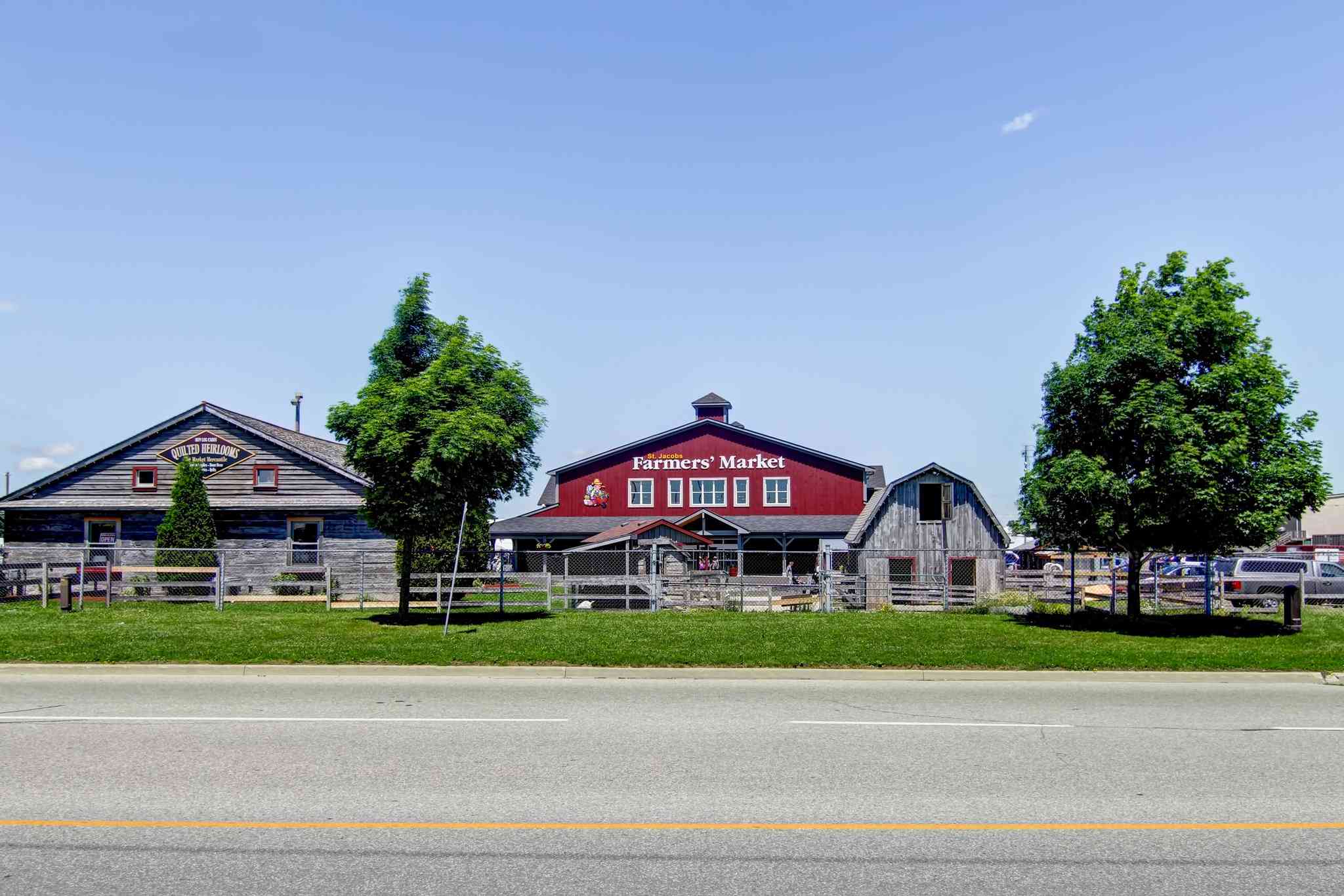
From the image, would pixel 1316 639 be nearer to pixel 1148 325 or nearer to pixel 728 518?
pixel 1148 325

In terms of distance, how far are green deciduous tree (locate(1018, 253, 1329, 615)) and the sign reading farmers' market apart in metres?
28.9

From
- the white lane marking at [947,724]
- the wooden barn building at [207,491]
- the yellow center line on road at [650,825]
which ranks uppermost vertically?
the wooden barn building at [207,491]

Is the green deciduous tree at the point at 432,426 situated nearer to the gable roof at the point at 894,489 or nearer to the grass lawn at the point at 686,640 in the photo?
the grass lawn at the point at 686,640

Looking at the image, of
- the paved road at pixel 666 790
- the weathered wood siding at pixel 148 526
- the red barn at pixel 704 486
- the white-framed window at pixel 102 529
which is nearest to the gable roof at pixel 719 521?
the red barn at pixel 704 486

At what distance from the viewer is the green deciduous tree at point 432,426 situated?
2159 centimetres

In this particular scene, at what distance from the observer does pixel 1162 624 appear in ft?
72.6

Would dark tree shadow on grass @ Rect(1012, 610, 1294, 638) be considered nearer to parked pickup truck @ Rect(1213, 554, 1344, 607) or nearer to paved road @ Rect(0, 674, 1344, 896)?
parked pickup truck @ Rect(1213, 554, 1344, 607)

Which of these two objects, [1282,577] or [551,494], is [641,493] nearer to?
[551,494]

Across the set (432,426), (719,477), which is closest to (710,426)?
(719,477)


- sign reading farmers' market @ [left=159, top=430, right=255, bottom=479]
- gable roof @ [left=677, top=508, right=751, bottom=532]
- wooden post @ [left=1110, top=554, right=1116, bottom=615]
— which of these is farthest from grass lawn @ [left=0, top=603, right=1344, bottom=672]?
gable roof @ [left=677, top=508, right=751, bottom=532]

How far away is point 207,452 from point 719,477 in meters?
24.0

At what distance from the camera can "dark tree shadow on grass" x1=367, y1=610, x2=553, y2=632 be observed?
A: 23016 millimetres

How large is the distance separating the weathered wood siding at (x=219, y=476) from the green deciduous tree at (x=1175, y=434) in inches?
1000

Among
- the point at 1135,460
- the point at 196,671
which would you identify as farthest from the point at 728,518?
the point at 196,671
